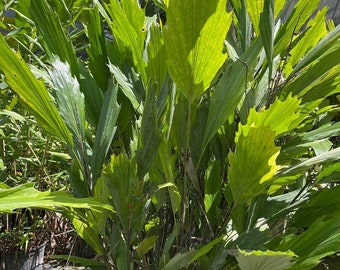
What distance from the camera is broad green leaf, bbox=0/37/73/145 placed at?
2.32 feet

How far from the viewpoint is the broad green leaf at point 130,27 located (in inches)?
37.0

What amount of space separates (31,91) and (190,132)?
0.26 meters

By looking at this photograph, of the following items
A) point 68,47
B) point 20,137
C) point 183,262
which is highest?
point 68,47

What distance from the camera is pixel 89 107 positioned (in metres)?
0.95

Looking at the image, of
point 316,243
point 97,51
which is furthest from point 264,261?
point 97,51

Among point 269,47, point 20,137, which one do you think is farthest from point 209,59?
point 20,137

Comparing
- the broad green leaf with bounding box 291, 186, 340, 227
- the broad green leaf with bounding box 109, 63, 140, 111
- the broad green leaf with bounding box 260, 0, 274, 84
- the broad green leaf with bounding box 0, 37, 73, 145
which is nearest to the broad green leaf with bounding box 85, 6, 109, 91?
the broad green leaf with bounding box 109, 63, 140, 111

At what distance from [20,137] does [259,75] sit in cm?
106

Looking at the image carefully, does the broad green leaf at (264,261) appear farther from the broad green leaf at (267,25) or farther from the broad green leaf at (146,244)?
the broad green leaf at (267,25)

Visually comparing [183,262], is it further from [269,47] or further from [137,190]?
[269,47]

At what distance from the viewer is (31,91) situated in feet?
2.45

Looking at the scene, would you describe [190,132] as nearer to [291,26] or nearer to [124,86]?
[124,86]

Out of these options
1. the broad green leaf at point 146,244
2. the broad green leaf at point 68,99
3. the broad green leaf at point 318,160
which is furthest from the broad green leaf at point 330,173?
the broad green leaf at point 68,99

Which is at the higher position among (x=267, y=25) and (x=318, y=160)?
(x=267, y=25)
